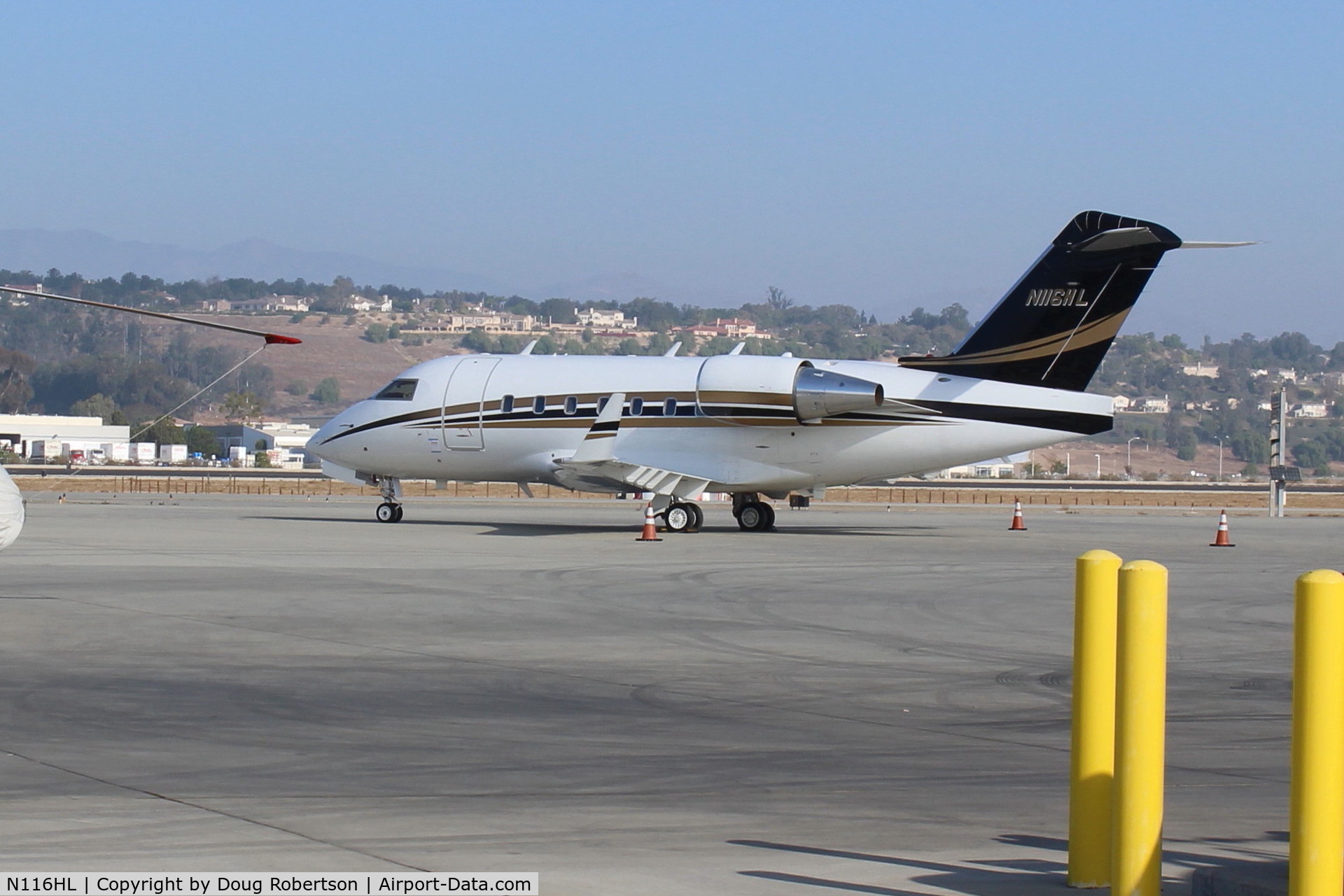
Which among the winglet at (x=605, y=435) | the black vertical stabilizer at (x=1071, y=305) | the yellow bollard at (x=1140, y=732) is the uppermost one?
the black vertical stabilizer at (x=1071, y=305)

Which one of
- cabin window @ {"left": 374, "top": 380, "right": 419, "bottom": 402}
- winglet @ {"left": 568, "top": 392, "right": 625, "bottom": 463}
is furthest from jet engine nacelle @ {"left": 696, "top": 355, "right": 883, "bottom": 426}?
cabin window @ {"left": 374, "top": 380, "right": 419, "bottom": 402}

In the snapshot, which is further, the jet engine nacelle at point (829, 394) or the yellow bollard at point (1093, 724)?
the jet engine nacelle at point (829, 394)

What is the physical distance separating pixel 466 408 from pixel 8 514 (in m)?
20.5

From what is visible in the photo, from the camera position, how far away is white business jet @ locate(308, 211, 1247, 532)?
1186 inches

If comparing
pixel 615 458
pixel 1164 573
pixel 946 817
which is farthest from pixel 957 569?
pixel 1164 573

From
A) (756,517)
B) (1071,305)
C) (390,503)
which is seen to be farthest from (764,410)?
(390,503)

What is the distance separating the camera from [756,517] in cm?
3441

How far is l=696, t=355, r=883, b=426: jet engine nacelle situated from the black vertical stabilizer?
7.69 ft

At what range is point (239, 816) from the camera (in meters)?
7.29

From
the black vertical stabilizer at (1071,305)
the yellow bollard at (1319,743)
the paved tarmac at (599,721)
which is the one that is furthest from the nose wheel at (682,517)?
the yellow bollard at (1319,743)

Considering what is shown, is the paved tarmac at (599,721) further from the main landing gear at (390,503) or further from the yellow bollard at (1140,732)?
the main landing gear at (390,503)

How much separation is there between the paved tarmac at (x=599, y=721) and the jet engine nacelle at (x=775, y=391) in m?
7.69

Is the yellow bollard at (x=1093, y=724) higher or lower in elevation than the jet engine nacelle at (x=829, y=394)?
lower

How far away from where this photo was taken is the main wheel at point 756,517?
34.3 metres
